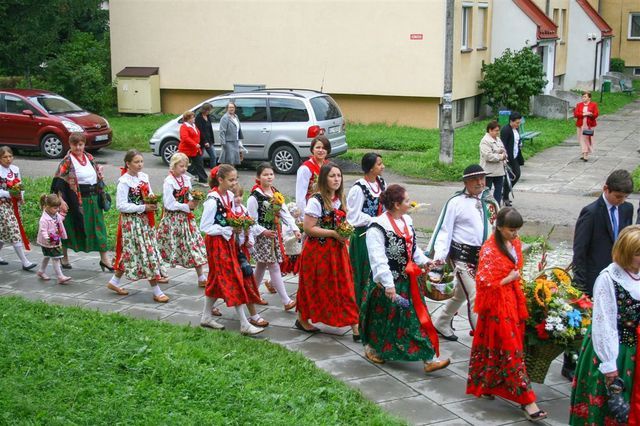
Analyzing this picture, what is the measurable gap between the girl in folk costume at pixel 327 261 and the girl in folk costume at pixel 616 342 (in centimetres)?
307

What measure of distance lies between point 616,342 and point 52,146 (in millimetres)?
18164

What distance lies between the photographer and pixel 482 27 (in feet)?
94.2

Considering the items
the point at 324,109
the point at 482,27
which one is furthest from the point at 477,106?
the point at 324,109

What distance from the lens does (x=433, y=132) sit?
81.8 ft

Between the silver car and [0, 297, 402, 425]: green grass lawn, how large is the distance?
36.4 ft

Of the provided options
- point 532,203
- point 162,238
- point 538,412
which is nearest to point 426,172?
point 532,203

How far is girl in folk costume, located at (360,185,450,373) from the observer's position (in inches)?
292

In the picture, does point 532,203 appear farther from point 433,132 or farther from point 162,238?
point 433,132

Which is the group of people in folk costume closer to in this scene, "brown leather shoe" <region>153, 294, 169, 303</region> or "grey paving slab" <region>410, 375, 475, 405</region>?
"brown leather shoe" <region>153, 294, 169, 303</region>

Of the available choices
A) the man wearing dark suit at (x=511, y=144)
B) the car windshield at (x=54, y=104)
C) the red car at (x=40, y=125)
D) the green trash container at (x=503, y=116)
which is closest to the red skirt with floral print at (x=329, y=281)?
the man wearing dark suit at (x=511, y=144)

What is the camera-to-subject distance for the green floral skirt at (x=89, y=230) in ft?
35.9

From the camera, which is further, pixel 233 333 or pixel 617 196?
pixel 233 333

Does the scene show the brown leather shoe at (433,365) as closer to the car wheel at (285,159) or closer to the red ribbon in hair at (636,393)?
the red ribbon in hair at (636,393)

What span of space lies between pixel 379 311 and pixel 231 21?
21.4 metres
